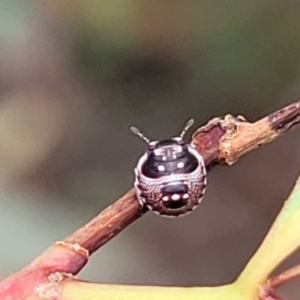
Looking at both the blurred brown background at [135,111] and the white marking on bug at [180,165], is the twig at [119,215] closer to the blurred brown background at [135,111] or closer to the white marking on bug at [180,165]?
the white marking on bug at [180,165]

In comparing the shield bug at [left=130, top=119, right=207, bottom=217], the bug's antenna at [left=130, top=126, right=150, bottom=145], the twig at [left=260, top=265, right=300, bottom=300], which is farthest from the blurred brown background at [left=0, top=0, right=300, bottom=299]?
the twig at [left=260, top=265, right=300, bottom=300]

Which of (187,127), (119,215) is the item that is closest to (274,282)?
(119,215)

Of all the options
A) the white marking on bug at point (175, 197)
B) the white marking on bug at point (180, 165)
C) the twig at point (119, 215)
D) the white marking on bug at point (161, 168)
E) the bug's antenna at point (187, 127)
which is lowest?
the twig at point (119, 215)

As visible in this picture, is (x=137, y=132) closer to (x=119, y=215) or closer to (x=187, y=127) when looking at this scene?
(x=187, y=127)

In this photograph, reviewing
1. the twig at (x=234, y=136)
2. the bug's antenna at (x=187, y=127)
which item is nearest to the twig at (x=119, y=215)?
the twig at (x=234, y=136)

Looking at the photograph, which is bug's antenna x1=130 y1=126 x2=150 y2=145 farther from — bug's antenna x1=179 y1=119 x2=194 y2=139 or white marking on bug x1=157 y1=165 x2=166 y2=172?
white marking on bug x1=157 y1=165 x2=166 y2=172

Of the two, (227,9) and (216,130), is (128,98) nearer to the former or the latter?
(227,9)
